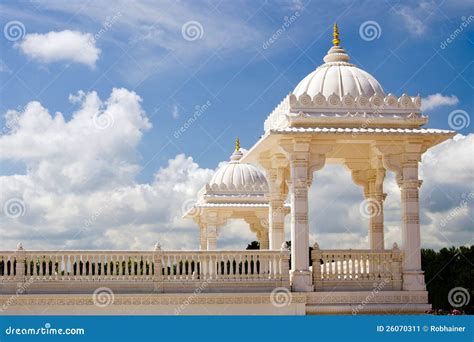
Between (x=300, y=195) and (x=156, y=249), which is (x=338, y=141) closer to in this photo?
(x=300, y=195)

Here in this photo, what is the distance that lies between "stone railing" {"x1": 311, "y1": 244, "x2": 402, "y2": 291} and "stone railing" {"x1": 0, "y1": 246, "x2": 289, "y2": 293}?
0.87 m

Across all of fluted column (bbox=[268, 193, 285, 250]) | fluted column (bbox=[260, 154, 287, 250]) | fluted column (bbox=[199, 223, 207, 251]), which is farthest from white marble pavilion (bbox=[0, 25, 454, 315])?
fluted column (bbox=[199, 223, 207, 251])

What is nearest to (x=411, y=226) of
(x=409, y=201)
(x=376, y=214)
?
(x=409, y=201)

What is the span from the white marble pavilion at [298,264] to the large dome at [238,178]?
8.84 m

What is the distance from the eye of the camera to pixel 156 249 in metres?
17.6

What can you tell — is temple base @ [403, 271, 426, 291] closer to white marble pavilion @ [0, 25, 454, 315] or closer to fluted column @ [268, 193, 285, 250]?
white marble pavilion @ [0, 25, 454, 315]

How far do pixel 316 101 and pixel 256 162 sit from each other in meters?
3.86

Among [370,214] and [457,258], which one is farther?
[457,258]

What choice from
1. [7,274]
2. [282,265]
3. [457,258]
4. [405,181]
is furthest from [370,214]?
[457,258]

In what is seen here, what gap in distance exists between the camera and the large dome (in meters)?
28.1

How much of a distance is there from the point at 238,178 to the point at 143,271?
11.1 m

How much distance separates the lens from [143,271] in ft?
58.0

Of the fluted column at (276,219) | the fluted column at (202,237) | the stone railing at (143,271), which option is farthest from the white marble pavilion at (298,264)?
the fluted column at (202,237)

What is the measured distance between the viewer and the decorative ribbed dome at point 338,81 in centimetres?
1883
